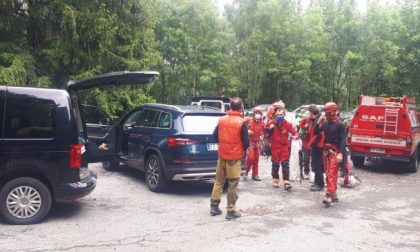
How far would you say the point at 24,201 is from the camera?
605 centimetres

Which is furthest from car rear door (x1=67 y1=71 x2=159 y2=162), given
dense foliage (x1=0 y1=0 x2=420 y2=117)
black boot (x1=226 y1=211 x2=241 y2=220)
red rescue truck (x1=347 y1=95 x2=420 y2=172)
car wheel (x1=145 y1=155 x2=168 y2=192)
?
dense foliage (x1=0 y1=0 x2=420 y2=117)

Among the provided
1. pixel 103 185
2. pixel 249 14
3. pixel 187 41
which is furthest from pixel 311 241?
pixel 249 14

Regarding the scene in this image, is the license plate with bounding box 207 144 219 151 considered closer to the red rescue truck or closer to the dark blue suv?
the dark blue suv

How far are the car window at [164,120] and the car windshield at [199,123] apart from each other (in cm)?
33

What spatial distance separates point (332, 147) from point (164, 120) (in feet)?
10.9

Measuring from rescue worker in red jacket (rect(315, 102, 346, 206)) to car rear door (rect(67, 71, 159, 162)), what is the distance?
11.5ft

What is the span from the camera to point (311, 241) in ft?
18.8

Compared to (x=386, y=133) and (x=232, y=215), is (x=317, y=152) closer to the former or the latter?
(x=232, y=215)

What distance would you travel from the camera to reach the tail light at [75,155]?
20.4 feet

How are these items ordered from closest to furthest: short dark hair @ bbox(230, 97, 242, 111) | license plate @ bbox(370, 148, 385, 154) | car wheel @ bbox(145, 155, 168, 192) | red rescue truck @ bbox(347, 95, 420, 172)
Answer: short dark hair @ bbox(230, 97, 242, 111) → car wheel @ bbox(145, 155, 168, 192) → red rescue truck @ bbox(347, 95, 420, 172) → license plate @ bbox(370, 148, 385, 154)

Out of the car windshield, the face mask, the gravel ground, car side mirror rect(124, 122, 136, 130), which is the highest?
the face mask

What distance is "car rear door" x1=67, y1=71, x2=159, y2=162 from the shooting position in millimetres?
7281

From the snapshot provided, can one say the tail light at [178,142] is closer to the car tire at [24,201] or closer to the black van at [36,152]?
the black van at [36,152]

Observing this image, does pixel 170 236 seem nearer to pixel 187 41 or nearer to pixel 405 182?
pixel 405 182
